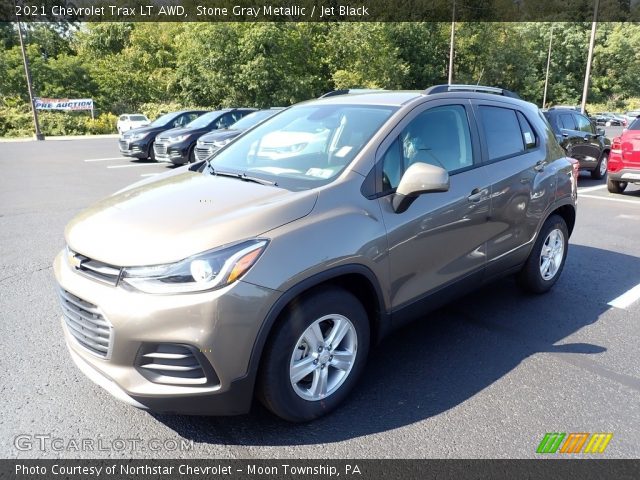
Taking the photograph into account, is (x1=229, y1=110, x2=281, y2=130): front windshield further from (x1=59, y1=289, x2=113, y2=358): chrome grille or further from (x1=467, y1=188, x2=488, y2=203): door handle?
(x1=59, y1=289, x2=113, y2=358): chrome grille

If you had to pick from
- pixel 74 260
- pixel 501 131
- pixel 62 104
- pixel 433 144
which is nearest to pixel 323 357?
pixel 74 260

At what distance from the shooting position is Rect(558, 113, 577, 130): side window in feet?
37.7

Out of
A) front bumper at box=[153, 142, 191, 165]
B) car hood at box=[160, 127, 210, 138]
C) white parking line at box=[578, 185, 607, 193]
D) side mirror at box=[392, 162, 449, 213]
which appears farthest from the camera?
car hood at box=[160, 127, 210, 138]

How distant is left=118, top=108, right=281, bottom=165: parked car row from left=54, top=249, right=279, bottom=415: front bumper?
10.1 metres

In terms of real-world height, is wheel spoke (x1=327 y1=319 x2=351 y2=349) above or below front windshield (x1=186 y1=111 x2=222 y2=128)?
A: below

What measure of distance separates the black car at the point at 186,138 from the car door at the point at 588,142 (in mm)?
8968

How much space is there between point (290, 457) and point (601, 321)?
2992 millimetres

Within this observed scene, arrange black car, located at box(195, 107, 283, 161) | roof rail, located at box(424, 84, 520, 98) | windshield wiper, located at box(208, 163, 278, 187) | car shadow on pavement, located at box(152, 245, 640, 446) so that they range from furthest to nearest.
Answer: black car, located at box(195, 107, 283, 161), roof rail, located at box(424, 84, 520, 98), windshield wiper, located at box(208, 163, 278, 187), car shadow on pavement, located at box(152, 245, 640, 446)

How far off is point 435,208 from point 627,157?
8.19 meters

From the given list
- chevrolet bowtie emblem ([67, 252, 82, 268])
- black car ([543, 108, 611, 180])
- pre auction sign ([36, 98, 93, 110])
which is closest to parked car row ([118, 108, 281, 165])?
black car ([543, 108, 611, 180])

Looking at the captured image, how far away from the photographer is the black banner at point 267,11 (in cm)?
4116

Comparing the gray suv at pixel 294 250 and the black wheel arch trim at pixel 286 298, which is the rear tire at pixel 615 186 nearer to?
the gray suv at pixel 294 250

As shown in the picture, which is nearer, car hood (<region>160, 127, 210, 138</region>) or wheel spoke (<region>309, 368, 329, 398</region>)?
wheel spoke (<region>309, 368, 329, 398</region>)

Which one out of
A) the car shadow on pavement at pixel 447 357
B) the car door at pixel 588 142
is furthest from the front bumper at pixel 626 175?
the car shadow on pavement at pixel 447 357
